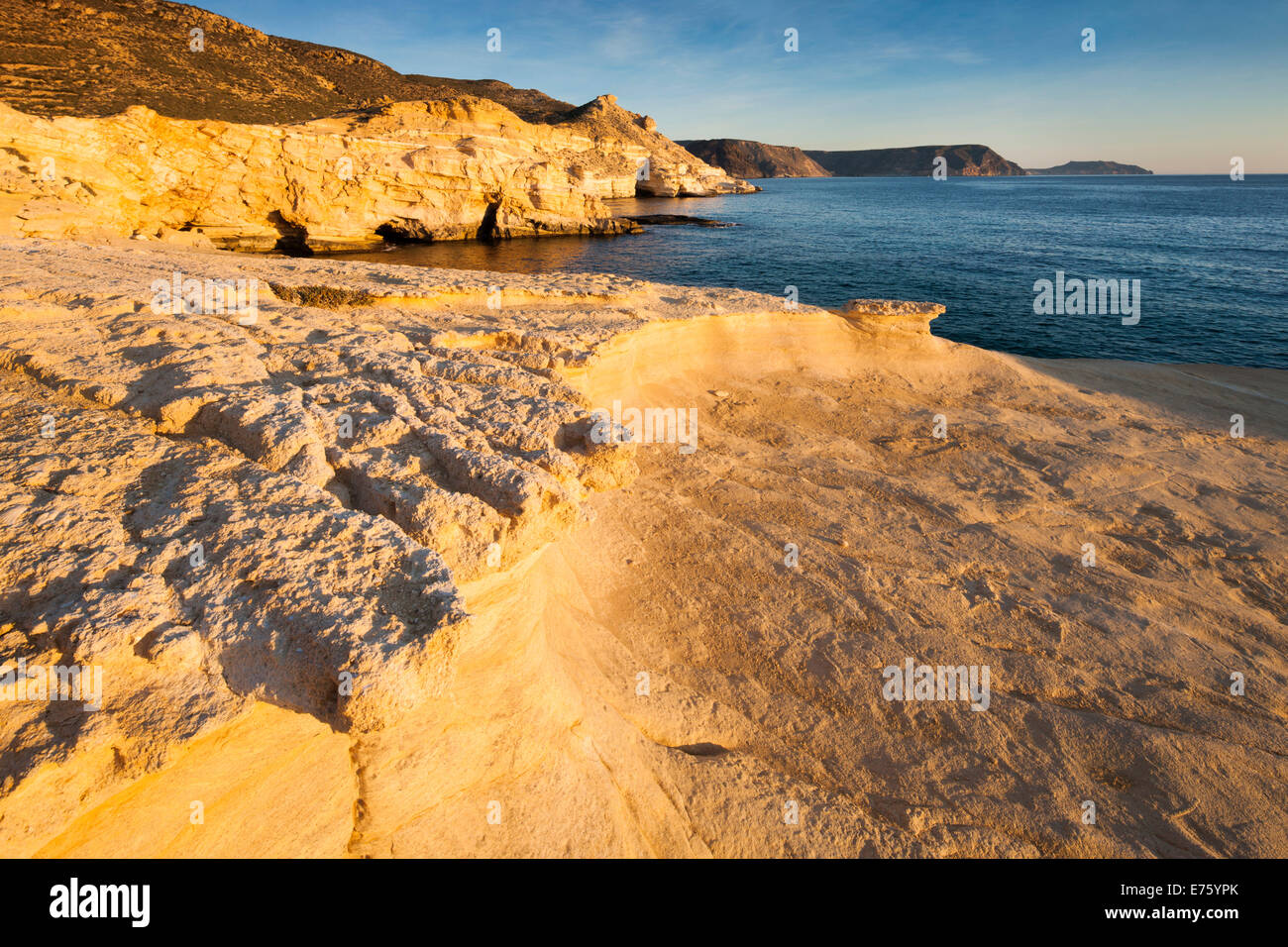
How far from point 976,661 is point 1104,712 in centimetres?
89

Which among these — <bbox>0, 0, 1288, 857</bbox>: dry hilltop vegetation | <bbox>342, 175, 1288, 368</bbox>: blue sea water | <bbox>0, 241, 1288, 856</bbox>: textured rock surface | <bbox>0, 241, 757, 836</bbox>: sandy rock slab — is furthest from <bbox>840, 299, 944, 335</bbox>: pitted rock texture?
<bbox>342, 175, 1288, 368</bbox>: blue sea water

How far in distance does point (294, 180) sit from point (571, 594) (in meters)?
31.9

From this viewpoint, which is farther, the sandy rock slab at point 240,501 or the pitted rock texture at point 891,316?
the pitted rock texture at point 891,316

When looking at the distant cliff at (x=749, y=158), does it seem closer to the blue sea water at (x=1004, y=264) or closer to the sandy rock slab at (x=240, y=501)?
the blue sea water at (x=1004, y=264)

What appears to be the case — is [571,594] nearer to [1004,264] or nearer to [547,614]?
[547,614]

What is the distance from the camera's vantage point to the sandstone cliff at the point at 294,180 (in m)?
18.8

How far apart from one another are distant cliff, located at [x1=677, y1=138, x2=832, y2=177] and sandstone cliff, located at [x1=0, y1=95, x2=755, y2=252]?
418ft

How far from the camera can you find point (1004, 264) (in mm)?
30172

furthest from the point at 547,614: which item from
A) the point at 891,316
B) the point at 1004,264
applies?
the point at 1004,264

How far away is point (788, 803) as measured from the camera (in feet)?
11.8

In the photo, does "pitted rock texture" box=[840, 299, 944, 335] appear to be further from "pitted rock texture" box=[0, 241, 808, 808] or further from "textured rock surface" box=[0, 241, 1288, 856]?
"pitted rock texture" box=[0, 241, 808, 808]

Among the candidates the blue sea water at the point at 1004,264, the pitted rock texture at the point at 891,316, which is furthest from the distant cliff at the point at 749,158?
the pitted rock texture at the point at 891,316

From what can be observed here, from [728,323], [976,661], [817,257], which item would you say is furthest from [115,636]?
[817,257]

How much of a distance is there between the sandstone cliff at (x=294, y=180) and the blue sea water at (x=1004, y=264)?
264 centimetres
